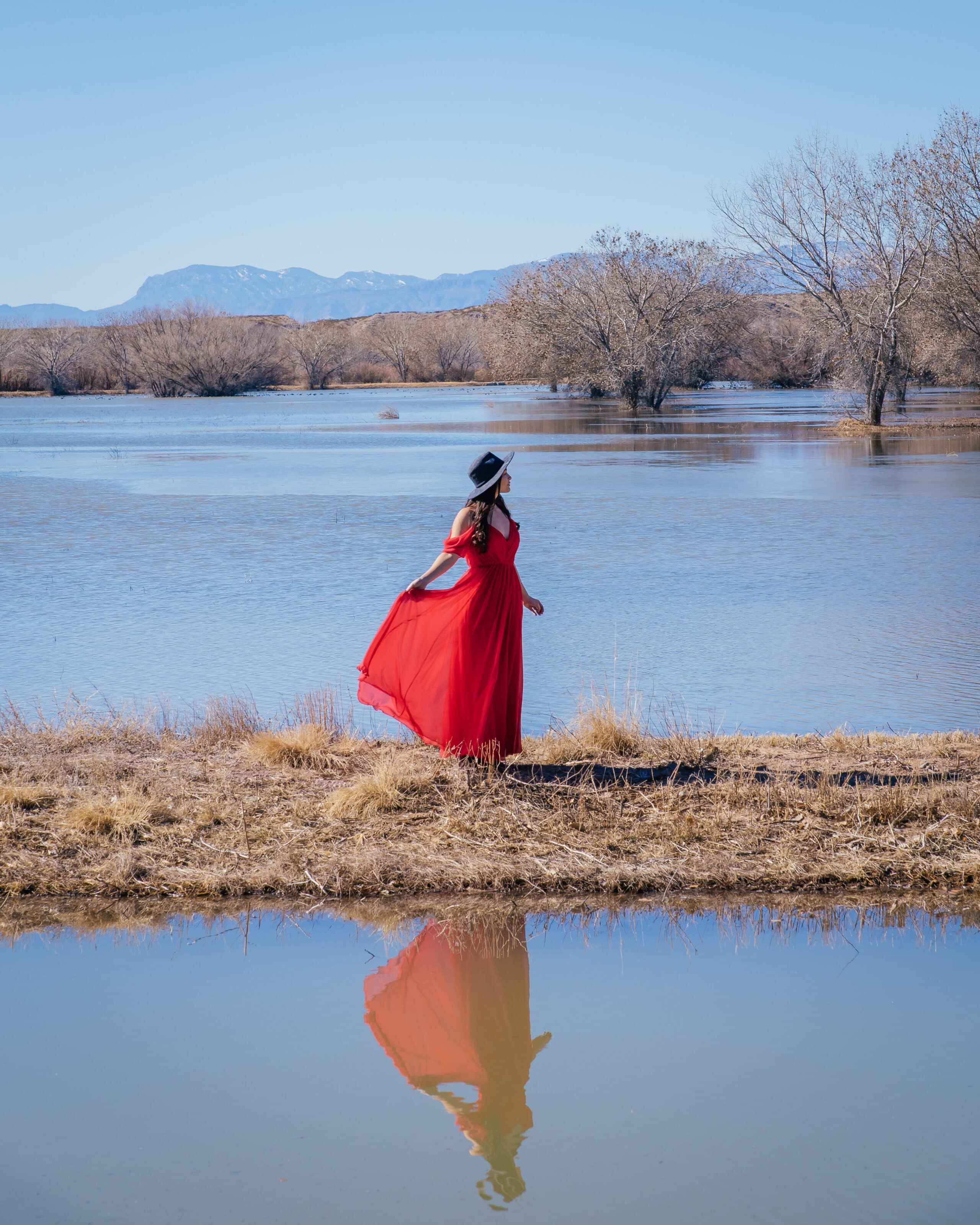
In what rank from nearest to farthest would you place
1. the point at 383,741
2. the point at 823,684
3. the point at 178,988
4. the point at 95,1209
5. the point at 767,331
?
the point at 95,1209 → the point at 178,988 → the point at 383,741 → the point at 823,684 → the point at 767,331

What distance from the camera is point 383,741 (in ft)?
25.5

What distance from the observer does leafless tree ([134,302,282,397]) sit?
91.3m

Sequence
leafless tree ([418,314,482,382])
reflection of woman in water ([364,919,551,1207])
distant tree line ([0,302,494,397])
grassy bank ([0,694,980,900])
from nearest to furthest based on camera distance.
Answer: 1. reflection of woman in water ([364,919,551,1207])
2. grassy bank ([0,694,980,900])
3. distant tree line ([0,302,494,397])
4. leafless tree ([418,314,482,382])

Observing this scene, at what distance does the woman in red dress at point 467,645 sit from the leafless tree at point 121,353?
95073mm

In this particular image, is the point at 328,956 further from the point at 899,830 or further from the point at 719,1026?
the point at 899,830

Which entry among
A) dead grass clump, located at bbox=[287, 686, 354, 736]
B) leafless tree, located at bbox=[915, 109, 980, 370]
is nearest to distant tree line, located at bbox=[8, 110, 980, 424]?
leafless tree, located at bbox=[915, 109, 980, 370]

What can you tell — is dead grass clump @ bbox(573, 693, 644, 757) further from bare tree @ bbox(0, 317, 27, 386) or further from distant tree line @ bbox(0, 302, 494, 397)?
bare tree @ bbox(0, 317, 27, 386)

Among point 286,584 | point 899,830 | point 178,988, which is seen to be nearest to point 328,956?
point 178,988

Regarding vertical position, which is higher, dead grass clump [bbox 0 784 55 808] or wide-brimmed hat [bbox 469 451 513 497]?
wide-brimmed hat [bbox 469 451 513 497]

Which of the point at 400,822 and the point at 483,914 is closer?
the point at 483,914

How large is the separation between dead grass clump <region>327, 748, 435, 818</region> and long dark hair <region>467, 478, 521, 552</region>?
1.24m

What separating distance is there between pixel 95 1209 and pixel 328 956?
175 cm

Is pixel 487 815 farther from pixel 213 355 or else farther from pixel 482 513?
pixel 213 355

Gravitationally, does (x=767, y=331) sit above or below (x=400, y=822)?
above
